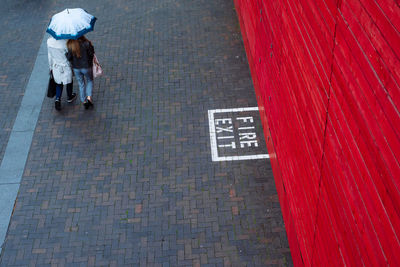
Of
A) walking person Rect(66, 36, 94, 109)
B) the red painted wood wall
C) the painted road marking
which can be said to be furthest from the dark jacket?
the red painted wood wall

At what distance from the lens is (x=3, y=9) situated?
1261cm

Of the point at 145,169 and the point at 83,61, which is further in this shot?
the point at 83,61

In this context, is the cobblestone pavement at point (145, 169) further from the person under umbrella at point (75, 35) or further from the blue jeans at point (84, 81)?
the person under umbrella at point (75, 35)

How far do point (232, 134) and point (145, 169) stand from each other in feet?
5.73

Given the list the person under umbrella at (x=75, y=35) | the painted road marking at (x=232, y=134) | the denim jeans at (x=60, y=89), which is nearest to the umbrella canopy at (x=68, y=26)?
the person under umbrella at (x=75, y=35)

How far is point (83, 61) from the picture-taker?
28.4ft

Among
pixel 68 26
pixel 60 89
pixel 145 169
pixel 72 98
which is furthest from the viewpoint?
pixel 72 98

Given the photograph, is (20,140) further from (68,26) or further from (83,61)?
(68,26)

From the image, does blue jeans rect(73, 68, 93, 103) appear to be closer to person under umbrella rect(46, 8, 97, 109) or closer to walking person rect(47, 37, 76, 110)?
person under umbrella rect(46, 8, 97, 109)

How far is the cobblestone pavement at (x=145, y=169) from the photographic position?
6.77 meters

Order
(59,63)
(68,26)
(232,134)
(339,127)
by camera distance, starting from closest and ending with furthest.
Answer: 1. (339,127)
2. (68,26)
3. (232,134)
4. (59,63)

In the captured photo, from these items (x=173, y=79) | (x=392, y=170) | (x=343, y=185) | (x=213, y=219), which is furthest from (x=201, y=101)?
(x=392, y=170)

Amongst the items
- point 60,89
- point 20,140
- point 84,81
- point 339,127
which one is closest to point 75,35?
point 84,81

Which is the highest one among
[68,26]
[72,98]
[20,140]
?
[68,26]
